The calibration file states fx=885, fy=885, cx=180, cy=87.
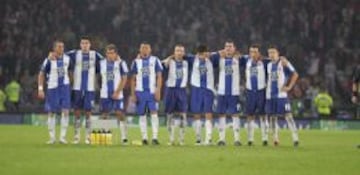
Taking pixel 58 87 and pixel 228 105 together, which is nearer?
pixel 58 87

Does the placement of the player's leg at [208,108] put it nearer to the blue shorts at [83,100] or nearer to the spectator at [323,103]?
the blue shorts at [83,100]

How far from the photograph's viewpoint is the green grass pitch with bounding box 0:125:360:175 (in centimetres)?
1428

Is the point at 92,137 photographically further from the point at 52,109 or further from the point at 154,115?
the point at 154,115

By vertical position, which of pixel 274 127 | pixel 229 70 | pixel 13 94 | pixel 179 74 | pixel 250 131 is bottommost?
pixel 250 131

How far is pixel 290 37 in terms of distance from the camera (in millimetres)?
43875

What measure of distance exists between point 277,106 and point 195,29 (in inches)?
872

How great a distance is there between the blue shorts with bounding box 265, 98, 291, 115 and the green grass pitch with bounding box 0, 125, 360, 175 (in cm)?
245

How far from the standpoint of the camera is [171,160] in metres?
16.2

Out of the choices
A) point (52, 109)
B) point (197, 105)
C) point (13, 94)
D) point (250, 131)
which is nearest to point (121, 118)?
point (52, 109)

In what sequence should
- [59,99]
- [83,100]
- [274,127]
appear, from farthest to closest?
[274,127], [83,100], [59,99]

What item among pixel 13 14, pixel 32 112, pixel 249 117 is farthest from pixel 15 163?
pixel 13 14

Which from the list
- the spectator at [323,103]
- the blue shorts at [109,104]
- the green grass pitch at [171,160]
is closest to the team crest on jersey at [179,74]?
the blue shorts at [109,104]

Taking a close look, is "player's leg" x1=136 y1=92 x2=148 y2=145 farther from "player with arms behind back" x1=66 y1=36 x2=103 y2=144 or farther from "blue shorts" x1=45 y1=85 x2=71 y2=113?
"blue shorts" x1=45 y1=85 x2=71 y2=113

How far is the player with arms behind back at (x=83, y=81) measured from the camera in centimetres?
2205
